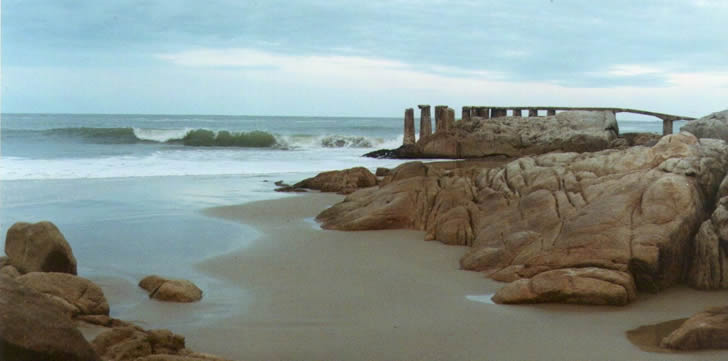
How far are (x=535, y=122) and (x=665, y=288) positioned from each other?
17.3 m

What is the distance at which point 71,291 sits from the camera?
5.52 m

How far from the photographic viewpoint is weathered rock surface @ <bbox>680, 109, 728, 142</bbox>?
35.7 feet

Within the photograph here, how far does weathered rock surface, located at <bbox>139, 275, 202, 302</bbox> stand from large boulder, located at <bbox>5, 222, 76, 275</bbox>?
82 centimetres

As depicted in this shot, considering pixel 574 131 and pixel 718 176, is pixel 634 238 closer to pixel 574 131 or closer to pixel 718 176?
pixel 718 176

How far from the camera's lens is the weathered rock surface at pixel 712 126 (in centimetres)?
1088

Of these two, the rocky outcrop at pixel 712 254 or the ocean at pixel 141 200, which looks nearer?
the rocky outcrop at pixel 712 254

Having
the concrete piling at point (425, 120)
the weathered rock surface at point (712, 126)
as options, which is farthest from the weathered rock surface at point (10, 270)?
the concrete piling at point (425, 120)

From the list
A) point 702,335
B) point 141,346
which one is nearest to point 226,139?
point 141,346

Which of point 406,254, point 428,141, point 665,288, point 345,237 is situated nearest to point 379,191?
point 345,237

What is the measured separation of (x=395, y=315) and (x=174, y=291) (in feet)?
6.06

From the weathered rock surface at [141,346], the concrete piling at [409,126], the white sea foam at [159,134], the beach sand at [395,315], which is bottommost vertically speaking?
the beach sand at [395,315]

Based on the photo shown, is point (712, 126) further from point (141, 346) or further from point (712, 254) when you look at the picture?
point (141, 346)

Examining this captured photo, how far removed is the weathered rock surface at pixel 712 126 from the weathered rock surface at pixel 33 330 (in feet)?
32.4

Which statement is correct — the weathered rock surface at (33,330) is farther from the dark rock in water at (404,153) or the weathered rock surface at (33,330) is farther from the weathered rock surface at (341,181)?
the dark rock in water at (404,153)
